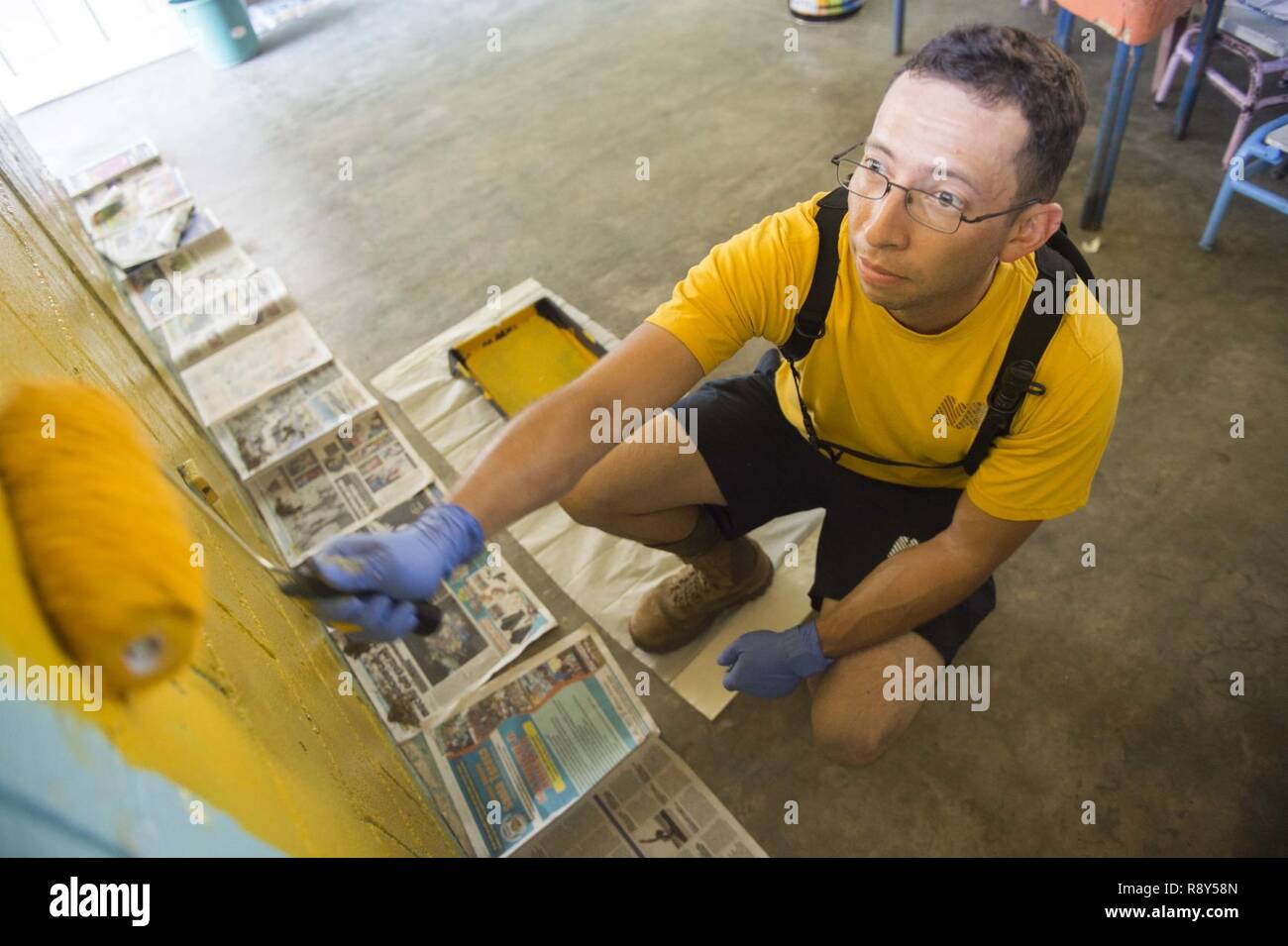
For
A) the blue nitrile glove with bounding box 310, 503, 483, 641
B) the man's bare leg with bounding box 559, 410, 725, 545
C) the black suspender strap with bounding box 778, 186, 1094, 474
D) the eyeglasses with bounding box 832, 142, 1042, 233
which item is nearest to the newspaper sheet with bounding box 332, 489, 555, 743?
the man's bare leg with bounding box 559, 410, 725, 545

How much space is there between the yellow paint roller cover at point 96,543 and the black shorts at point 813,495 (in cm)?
113

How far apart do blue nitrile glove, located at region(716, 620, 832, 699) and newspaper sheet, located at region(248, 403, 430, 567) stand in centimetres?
Answer: 99

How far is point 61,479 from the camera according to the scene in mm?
437

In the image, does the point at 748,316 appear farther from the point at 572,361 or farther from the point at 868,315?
the point at 572,361

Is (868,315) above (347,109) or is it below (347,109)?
above

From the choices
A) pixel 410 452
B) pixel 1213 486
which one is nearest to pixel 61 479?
pixel 410 452

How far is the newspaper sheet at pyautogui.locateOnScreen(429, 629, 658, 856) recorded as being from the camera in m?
1.48

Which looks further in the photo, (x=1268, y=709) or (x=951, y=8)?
(x=951, y=8)

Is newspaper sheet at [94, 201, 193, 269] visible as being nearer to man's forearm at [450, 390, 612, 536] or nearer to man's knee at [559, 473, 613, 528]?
man's knee at [559, 473, 613, 528]

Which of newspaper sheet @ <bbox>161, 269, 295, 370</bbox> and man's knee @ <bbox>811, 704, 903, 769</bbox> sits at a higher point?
newspaper sheet @ <bbox>161, 269, 295, 370</bbox>

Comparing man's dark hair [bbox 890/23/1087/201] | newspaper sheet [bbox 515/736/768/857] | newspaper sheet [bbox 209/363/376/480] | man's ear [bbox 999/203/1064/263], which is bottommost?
newspaper sheet [bbox 515/736/768/857]

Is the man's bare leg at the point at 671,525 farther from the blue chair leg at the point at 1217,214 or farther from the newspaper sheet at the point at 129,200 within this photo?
the newspaper sheet at the point at 129,200

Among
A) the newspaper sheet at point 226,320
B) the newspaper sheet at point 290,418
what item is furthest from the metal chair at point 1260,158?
the newspaper sheet at point 226,320

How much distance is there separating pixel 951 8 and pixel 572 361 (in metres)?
2.69
